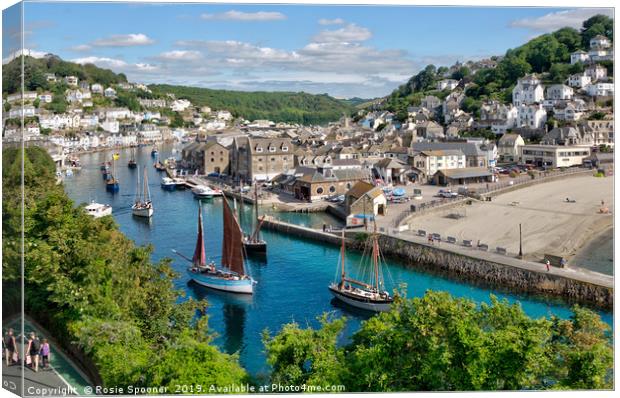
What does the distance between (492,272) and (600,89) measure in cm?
2757

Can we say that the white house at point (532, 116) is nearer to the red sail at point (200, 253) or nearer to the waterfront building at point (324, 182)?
the waterfront building at point (324, 182)

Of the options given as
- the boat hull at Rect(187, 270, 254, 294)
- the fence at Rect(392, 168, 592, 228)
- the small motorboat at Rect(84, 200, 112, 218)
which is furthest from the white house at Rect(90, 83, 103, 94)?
the boat hull at Rect(187, 270, 254, 294)

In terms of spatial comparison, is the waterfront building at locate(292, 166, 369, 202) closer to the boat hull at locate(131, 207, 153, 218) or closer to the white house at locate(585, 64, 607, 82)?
the boat hull at locate(131, 207, 153, 218)

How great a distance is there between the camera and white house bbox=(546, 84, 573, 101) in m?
38.2

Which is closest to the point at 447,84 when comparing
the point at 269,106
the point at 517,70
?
the point at 517,70

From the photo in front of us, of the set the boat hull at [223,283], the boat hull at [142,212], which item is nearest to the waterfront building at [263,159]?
the boat hull at [142,212]

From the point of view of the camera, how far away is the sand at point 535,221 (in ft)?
49.3

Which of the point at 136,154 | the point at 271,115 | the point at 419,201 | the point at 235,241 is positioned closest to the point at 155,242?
the point at 235,241

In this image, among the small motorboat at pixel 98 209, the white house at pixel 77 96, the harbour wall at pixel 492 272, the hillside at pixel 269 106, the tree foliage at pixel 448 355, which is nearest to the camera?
the tree foliage at pixel 448 355

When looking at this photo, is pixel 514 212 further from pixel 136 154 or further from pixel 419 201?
pixel 136 154

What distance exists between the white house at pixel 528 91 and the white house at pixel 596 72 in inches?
106

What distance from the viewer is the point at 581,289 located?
11938mm

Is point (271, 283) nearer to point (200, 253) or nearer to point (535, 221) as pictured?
point (200, 253)

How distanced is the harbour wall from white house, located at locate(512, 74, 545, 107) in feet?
87.2
